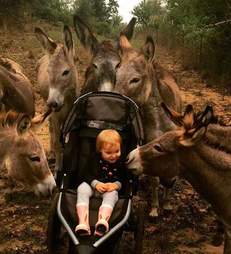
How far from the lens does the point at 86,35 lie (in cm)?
766

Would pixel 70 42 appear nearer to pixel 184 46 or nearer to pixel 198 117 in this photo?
pixel 198 117

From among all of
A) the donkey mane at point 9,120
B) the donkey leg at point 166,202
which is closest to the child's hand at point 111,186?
the donkey mane at point 9,120

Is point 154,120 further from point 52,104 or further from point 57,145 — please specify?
point 57,145

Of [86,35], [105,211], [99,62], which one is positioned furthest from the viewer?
[86,35]

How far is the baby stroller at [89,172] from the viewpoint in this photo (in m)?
4.47

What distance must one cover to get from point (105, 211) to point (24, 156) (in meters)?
1.08

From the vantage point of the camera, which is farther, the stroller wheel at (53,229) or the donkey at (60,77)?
the donkey at (60,77)

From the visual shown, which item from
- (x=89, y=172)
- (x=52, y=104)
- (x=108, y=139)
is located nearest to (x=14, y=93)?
(x=52, y=104)

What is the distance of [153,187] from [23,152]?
2250 mm

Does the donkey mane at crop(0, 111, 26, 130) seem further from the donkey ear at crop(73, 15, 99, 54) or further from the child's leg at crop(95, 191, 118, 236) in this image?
the donkey ear at crop(73, 15, 99, 54)

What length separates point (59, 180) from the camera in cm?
528

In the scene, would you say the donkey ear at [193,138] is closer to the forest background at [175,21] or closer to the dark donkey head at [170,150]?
the dark donkey head at [170,150]

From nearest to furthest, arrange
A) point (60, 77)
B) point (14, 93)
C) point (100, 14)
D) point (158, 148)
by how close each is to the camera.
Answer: point (158, 148) < point (60, 77) < point (14, 93) < point (100, 14)

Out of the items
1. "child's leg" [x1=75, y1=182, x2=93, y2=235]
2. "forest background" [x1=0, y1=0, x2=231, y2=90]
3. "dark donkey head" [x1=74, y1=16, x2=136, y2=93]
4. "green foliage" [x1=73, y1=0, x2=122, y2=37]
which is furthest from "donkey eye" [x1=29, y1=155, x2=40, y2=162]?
"green foliage" [x1=73, y1=0, x2=122, y2=37]
